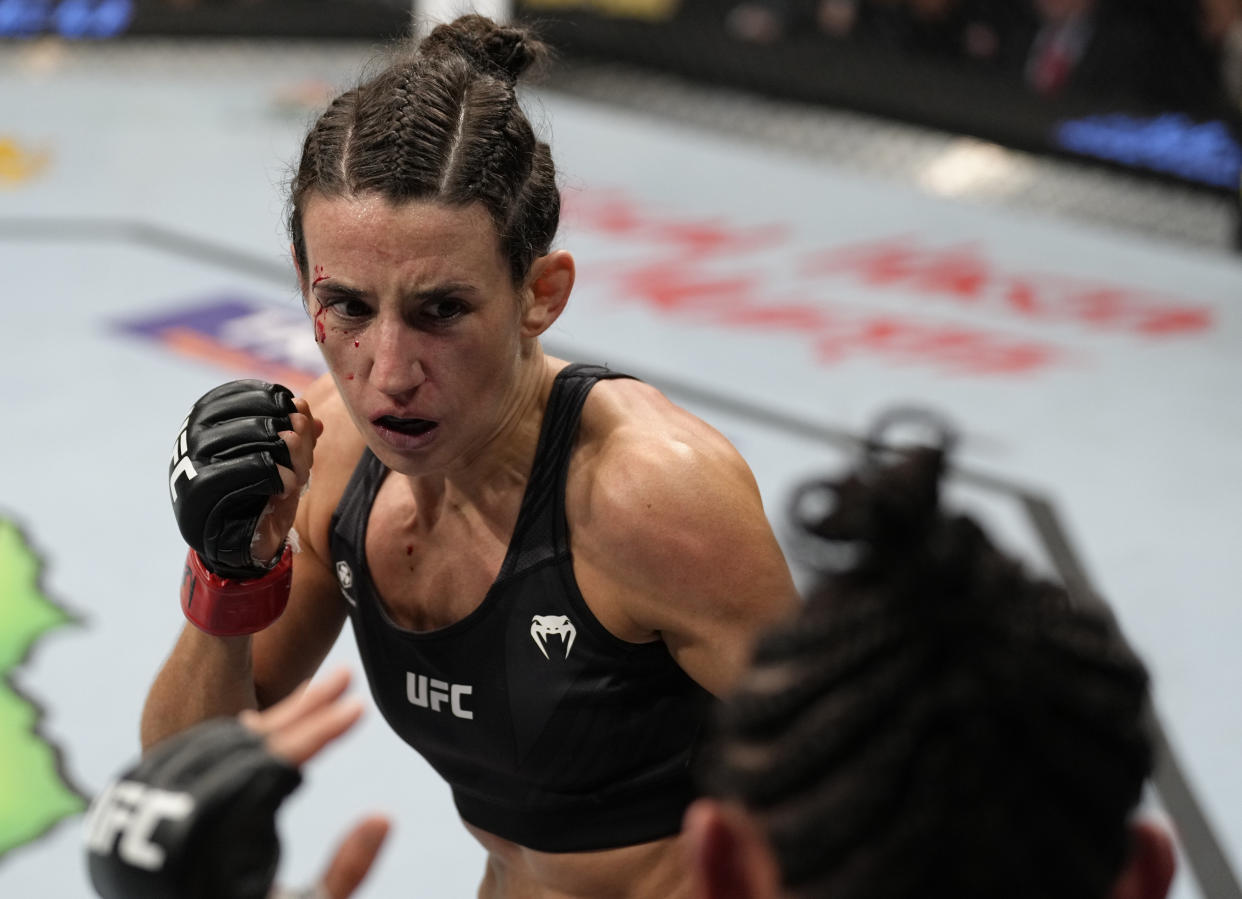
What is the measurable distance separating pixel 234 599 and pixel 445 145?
0.65 meters

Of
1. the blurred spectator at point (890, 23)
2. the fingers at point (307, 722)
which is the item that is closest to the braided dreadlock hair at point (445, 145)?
the fingers at point (307, 722)

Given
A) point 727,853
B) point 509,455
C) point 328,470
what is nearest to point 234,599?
point 328,470

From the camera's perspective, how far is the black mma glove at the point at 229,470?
1.82 meters

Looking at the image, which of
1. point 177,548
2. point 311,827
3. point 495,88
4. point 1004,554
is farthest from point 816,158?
point 1004,554

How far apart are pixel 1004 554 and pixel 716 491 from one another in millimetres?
748

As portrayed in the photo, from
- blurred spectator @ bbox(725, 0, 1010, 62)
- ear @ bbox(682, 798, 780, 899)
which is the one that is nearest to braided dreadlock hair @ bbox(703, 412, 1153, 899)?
ear @ bbox(682, 798, 780, 899)

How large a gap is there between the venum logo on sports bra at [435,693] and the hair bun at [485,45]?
80cm

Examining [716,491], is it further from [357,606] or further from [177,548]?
[177,548]

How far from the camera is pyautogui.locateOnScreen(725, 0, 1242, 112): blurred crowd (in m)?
7.57

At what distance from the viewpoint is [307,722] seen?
1213 millimetres

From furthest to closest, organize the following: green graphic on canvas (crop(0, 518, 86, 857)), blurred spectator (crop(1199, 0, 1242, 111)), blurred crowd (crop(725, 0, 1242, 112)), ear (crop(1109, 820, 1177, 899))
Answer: blurred crowd (crop(725, 0, 1242, 112)) < blurred spectator (crop(1199, 0, 1242, 111)) < green graphic on canvas (crop(0, 518, 86, 857)) < ear (crop(1109, 820, 1177, 899))

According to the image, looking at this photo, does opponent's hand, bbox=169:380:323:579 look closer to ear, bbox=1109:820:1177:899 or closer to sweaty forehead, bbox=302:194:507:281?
sweaty forehead, bbox=302:194:507:281

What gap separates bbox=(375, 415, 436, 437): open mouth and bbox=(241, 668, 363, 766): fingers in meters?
0.60

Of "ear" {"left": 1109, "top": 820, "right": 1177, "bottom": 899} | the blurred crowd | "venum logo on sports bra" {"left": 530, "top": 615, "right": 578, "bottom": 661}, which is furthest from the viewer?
the blurred crowd
